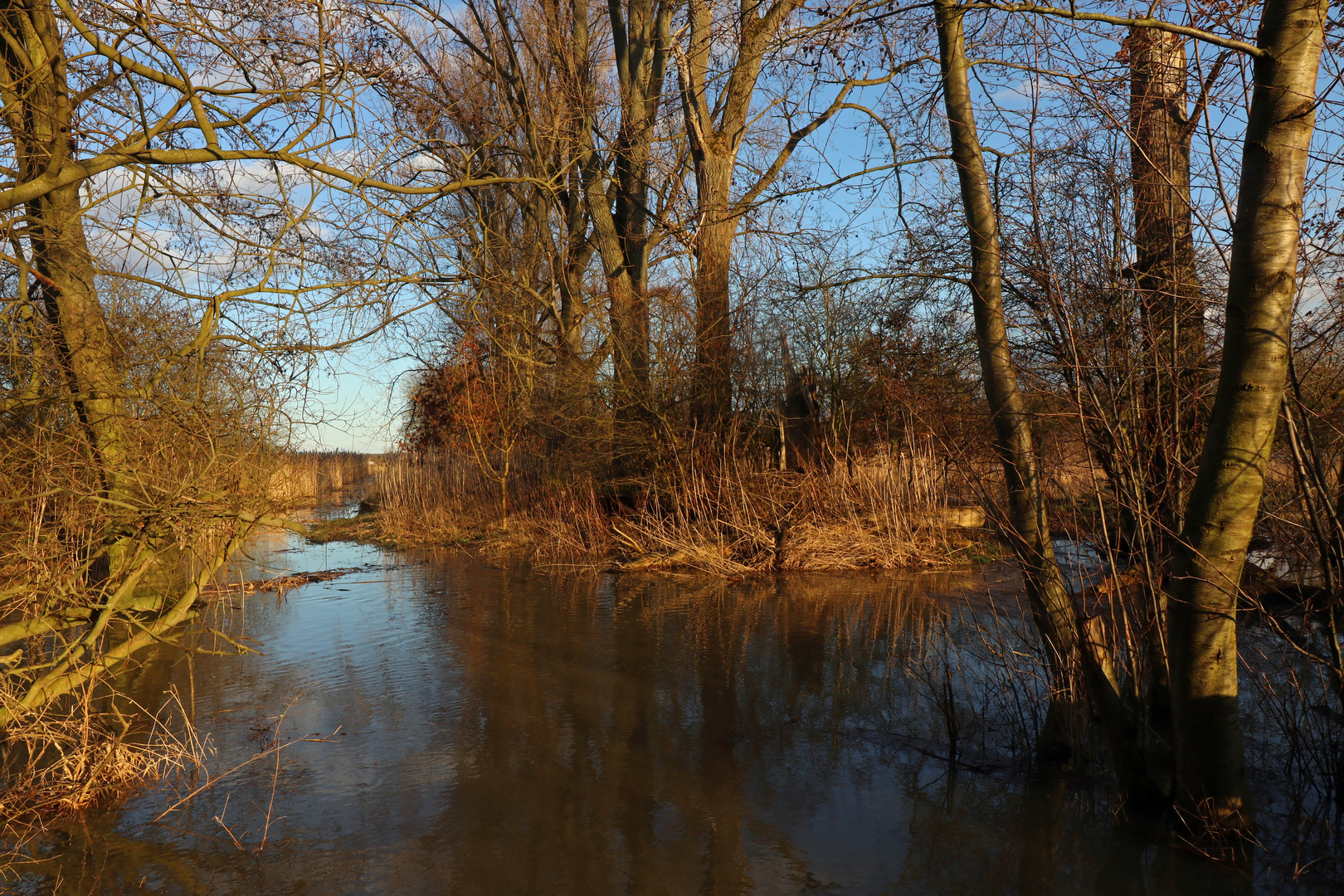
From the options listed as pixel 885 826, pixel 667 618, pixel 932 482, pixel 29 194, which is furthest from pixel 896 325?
pixel 29 194

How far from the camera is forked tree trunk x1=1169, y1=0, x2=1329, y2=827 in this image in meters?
2.98

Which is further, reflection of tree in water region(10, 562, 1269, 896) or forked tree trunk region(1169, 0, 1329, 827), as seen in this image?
reflection of tree in water region(10, 562, 1269, 896)

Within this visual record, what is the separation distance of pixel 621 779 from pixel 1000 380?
2.77 metres

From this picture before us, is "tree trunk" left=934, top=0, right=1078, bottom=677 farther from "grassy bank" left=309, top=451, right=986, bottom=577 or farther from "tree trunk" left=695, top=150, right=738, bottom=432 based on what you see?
"tree trunk" left=695, top=150, right=738, bottom=432

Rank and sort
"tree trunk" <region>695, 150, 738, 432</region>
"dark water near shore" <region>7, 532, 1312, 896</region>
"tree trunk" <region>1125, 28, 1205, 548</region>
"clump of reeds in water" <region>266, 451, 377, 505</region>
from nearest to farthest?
"dark water near shore" <region>7, 532, 1312, 896</region> < "tree trunk" <region>1125, 28, 1205, 548</region> < "tree trunk" <region>695, 150, 738, 432</region> < "clump of reeds in water" <region>266, 451, 377, 505</region>

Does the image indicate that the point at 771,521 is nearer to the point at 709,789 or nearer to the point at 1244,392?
the point at 709,789

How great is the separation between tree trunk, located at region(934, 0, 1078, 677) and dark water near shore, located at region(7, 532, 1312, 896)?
62 centimetres

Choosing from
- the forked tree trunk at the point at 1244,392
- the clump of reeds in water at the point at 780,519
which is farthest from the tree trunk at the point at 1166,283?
the clump of reeds in water at the point at 780,519

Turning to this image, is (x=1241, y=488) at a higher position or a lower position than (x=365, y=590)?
higher

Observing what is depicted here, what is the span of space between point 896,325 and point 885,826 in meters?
8.48

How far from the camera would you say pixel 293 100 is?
6234 millimetres

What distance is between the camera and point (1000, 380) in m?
4.19

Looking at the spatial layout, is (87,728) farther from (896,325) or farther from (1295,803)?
(896,325)

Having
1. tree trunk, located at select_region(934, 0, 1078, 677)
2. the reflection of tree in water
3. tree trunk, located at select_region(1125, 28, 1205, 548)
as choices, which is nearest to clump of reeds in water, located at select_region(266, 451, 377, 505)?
the reflection of tree in water
